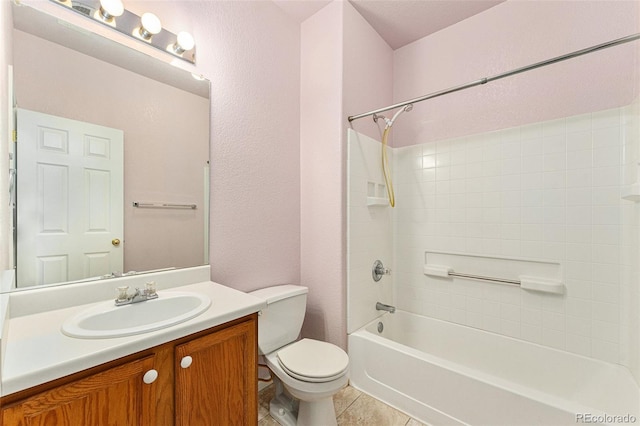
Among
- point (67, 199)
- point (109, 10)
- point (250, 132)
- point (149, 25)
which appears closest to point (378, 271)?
point (250, 132)

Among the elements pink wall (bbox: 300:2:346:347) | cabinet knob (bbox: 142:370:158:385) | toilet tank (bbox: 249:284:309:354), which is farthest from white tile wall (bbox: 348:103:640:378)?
cabinet knob (bbox: 142:370:158:385)

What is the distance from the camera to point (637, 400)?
129 centimetres

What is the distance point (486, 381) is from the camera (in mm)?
1334

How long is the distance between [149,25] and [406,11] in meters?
1.70

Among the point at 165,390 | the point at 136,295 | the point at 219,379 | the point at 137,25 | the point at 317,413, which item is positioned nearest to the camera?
the point at 165,390

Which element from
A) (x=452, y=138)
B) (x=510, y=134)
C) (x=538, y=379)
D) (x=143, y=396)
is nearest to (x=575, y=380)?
(x=538, y=379)

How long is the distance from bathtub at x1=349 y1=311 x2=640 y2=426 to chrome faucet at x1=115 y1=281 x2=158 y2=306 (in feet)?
4.20

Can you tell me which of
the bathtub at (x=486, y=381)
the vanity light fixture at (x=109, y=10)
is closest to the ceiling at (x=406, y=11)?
the vanity light fixture at (x=109, y=10)

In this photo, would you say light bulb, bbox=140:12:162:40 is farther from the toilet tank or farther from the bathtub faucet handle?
the bathtub faucet handle

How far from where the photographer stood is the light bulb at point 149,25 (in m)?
1.29

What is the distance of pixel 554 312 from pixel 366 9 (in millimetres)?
2391

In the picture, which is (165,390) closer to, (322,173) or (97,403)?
(97,403)

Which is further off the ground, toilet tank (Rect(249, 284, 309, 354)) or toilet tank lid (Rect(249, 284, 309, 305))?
toilet tank lid (Rect(249, 284, 309, 305))

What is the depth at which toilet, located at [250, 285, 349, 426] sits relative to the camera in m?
1.34
